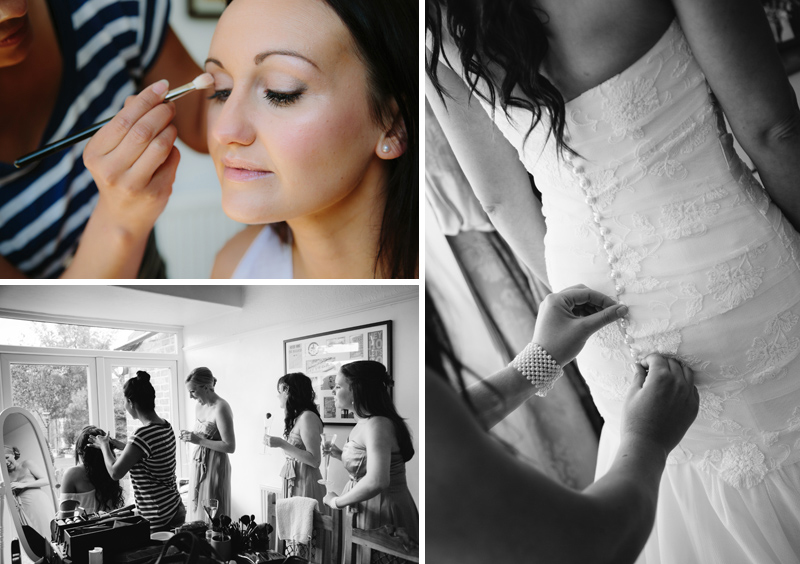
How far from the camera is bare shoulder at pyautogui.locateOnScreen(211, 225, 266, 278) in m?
1.14

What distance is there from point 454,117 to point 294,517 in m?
0.82

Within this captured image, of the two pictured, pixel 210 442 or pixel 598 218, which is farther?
pixel 210 442

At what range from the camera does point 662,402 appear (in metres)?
0.97

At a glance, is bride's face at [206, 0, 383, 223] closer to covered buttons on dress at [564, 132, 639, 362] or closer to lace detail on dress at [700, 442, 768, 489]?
covered buttons on dress at [564, 132, 639, 362]

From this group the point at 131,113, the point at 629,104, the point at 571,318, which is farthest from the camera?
the point at 131,113

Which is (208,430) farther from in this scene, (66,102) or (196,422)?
(66,102)

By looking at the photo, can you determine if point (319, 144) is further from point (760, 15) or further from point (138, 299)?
point (760, 15)

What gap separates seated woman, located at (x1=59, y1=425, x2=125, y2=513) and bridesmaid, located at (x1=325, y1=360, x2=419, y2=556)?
0.48 m

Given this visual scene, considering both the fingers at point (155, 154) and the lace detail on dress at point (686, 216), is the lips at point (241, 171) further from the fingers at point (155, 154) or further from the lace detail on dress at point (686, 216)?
the lace detail on dress at point (686, 216)

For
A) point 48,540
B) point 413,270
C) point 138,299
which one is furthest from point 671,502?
point 48,540

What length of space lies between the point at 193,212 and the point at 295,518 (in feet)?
2.05

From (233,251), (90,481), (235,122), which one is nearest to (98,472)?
(90,481)

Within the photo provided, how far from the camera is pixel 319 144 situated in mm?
1066

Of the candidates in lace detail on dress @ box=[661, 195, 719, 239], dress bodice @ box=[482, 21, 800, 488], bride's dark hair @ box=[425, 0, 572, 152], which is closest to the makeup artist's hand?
bride's dark hair @ box=[425, 0, 572, 152]
